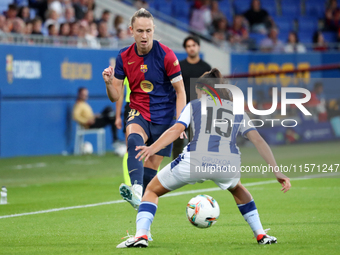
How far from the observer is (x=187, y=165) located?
496 centimetres

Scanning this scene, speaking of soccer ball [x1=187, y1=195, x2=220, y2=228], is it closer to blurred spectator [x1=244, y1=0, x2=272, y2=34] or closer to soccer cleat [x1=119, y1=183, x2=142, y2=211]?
soccer cleat [x1=119, y1=183, x2=142, y2=211]

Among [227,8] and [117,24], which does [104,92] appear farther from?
[227,8]

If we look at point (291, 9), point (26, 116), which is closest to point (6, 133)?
point (26, 116)

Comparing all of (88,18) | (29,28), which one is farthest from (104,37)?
(29,28)

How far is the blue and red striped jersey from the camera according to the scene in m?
6.07

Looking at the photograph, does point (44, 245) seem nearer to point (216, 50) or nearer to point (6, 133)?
point (6, 133)

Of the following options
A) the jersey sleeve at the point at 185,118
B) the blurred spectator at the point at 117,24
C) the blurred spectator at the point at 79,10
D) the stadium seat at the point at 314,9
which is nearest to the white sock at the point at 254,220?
the jersey sleeve at the point at 185,118

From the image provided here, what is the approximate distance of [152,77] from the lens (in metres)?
6.09

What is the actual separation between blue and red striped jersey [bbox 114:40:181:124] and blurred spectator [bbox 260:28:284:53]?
644 inches

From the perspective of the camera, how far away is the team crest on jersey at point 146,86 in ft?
20.1

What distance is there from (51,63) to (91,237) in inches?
443

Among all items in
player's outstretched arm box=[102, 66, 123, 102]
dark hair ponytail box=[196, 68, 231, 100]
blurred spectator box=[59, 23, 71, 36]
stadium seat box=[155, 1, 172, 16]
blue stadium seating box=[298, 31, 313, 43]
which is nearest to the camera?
dark hair ponytail box=[196, 68, 231, 100]

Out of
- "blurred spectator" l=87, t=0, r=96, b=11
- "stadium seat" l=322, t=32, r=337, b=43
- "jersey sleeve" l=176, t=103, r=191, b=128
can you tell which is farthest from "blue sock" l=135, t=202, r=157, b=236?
"stadium seat" l=322, t=32, r=337, b=43

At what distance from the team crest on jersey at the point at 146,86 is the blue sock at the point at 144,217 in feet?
4.84
